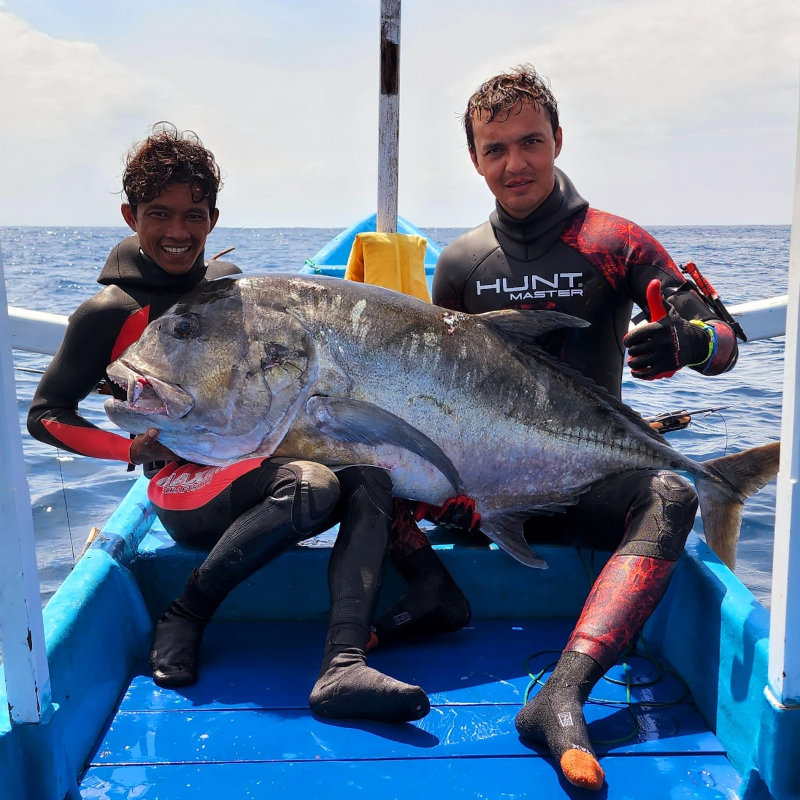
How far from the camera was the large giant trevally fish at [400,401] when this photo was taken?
2475 mm

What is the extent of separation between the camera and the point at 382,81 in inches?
197

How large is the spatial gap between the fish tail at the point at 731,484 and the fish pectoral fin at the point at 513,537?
58cm

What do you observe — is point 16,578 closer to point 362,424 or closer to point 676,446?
point 362,424

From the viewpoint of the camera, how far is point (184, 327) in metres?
2.49

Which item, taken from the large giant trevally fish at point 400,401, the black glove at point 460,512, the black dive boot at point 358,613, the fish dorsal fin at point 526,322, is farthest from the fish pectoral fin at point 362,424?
the fish dorsal fin at point 526,322

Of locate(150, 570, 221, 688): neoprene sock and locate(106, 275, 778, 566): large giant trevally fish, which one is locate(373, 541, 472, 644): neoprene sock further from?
locate(150, 570, 221, 688): neoprene sock

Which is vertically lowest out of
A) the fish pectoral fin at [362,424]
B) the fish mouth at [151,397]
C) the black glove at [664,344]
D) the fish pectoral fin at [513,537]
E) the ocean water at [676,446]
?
the ocean water at [676,446]

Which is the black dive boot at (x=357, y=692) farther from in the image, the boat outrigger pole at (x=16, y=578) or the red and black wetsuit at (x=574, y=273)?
the red and black wetsuit at (x=574, y=273)

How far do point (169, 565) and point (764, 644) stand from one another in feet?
6.06

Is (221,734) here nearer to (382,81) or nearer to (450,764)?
(450,764)

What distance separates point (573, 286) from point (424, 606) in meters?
1.27

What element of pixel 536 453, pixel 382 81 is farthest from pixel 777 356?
pixel 536 453

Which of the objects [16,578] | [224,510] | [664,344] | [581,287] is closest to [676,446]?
[581,287]

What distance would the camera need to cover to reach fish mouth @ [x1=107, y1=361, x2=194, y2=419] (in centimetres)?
242
